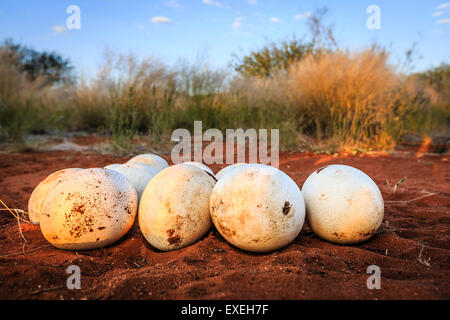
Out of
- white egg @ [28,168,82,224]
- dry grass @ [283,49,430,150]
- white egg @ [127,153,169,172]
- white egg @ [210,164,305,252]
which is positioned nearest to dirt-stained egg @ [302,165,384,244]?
white egg @ [210,164,305,252]

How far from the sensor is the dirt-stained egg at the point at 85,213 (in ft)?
7.70

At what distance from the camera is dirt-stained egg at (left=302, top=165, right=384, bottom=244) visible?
8.03 feet

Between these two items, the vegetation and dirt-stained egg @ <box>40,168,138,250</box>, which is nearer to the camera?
dirt-stained egg @ <box>40,168,138,250</box>

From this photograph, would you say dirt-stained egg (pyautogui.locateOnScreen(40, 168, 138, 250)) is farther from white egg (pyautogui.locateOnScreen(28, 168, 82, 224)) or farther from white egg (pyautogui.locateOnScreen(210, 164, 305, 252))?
white egg (pyautogui.locateOnScreen(210, 164, 305, 252))

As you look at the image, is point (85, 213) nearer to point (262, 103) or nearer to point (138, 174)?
point (138, 174)

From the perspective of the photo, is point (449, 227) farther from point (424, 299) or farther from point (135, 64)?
point (135, 64)

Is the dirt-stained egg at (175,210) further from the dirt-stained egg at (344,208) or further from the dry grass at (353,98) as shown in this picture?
the dry grass at (353,98)

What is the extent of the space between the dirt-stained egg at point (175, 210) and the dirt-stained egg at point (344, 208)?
35.1 inches

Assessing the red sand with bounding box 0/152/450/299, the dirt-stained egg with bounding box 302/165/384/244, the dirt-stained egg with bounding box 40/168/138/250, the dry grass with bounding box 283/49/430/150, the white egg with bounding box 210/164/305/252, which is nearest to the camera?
the red sand with bounding box 0/152/450/299

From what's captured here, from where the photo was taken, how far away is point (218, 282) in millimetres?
1801

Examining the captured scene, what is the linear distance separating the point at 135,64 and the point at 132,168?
6.49m

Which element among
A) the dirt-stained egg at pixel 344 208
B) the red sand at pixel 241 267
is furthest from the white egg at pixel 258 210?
the dirt-stained egg at pixel 344 208

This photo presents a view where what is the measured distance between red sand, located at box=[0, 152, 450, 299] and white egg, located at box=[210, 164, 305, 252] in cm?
14

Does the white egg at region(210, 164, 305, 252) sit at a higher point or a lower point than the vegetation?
lower
